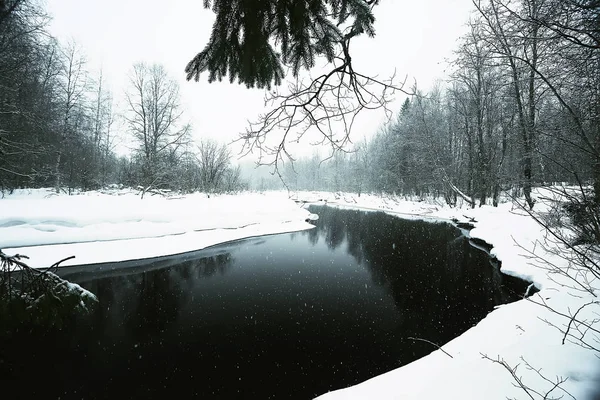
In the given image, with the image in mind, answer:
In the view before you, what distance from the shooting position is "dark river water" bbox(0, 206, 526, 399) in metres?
3.49

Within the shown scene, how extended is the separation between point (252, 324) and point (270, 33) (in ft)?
16.2

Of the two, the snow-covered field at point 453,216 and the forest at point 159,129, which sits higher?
the forest at point 159,129

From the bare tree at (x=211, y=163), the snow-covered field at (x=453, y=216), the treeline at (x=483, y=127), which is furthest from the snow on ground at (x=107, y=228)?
the bare tree at (x=211, y=163)

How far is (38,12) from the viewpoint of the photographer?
8359 millimetres

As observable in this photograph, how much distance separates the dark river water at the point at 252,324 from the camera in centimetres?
349

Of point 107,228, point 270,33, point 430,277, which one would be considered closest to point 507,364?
point 270,33

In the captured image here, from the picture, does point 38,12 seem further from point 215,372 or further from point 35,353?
point 215,372

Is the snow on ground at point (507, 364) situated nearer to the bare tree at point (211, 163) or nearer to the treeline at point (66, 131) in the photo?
the treeline at point (66, 131)

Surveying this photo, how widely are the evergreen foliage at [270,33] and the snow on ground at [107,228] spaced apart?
26.4 ft

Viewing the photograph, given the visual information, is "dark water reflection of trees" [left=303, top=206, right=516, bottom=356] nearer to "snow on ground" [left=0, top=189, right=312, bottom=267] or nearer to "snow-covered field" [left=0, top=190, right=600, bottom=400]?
"snow-covered field" [left=0, top=190, right=600, bottom=400]

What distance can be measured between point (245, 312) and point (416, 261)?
6934 millimetres

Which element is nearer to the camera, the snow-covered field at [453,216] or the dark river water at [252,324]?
the snow-covered field at [453,216]

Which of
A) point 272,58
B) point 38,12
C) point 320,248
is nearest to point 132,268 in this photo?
point 320,248

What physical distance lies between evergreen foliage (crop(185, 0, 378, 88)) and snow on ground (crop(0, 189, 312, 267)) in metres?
8.04
